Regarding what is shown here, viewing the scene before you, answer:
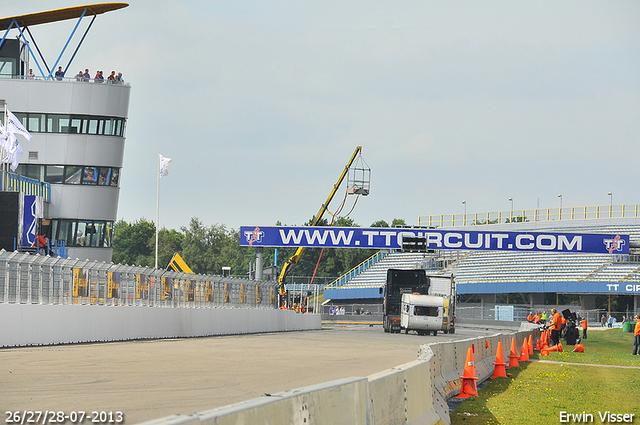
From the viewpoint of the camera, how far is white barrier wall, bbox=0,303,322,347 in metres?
21.7

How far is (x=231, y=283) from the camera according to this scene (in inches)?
1506

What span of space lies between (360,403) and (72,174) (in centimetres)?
4889

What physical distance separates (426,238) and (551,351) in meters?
19.2

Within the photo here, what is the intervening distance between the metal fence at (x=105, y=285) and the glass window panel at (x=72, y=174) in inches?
719

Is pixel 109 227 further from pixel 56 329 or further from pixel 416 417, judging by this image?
pixel 416 417

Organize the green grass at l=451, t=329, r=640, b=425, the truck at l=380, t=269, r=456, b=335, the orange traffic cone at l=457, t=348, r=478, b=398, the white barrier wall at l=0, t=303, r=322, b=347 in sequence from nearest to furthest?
the green grass at l=451, t=329, r=640, b=425
the orange traffic cone at l=457, t=348, r=478, b=398
the white barrier wall at l=0, t=303, r=322, b=347
the truck at l=380, t=269, r=456, b=335

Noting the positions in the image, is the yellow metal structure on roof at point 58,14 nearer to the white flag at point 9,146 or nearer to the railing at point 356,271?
the white flag at point 9,146

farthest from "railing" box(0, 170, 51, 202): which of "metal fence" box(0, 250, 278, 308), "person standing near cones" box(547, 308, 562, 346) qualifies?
"person standing near cones" box(547, 308, 562, 346)

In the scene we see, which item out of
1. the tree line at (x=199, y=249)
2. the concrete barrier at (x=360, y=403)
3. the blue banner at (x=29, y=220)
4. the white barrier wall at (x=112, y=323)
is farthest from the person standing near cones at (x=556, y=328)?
the tree line at (x=199, y=249)

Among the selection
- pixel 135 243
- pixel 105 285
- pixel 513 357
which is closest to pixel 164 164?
pixel 105 285

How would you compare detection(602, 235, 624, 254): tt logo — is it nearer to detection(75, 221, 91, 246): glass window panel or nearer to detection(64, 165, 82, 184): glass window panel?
detection(75, 221, 91, 246): glass window panel

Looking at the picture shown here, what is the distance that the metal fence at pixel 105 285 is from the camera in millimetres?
21859

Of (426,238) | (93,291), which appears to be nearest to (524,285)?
(426,238)

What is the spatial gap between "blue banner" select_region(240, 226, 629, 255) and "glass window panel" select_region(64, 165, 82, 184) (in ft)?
35.5
